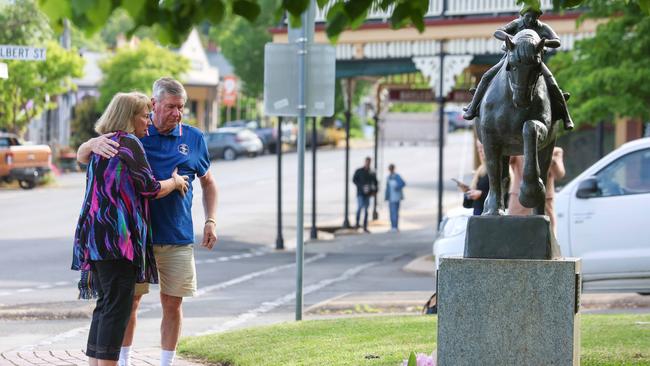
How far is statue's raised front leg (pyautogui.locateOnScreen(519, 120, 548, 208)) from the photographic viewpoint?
7512 millimetres

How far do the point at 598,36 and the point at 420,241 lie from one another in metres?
8.54

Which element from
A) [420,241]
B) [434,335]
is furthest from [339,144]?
[434,335]

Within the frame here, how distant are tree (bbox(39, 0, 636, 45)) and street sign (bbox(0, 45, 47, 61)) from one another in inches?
317

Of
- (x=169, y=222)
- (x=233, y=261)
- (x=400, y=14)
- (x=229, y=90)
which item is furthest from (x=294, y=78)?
(x=229, y=90)

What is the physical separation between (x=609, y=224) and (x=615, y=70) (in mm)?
Result: 7184

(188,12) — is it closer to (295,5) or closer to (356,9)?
(295,5)

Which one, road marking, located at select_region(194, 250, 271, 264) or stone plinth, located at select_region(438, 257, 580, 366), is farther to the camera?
road marking, located at select_region(194, 250, 271, 264)

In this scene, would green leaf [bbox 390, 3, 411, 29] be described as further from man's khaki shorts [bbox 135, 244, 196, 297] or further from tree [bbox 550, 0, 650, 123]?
tree [bbox 550, 0, 650, 123]

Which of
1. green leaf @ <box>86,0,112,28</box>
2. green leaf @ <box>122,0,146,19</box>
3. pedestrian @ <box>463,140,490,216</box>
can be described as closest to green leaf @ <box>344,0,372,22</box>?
green leaf @ <box>122,0,146,19</box>

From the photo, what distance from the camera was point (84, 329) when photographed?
12578 millimetres

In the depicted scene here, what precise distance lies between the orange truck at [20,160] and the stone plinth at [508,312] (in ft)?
111

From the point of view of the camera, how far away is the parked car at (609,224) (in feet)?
45.8

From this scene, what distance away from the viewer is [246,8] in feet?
18.2

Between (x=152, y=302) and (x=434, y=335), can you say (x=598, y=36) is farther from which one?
(x=434, y=335)
